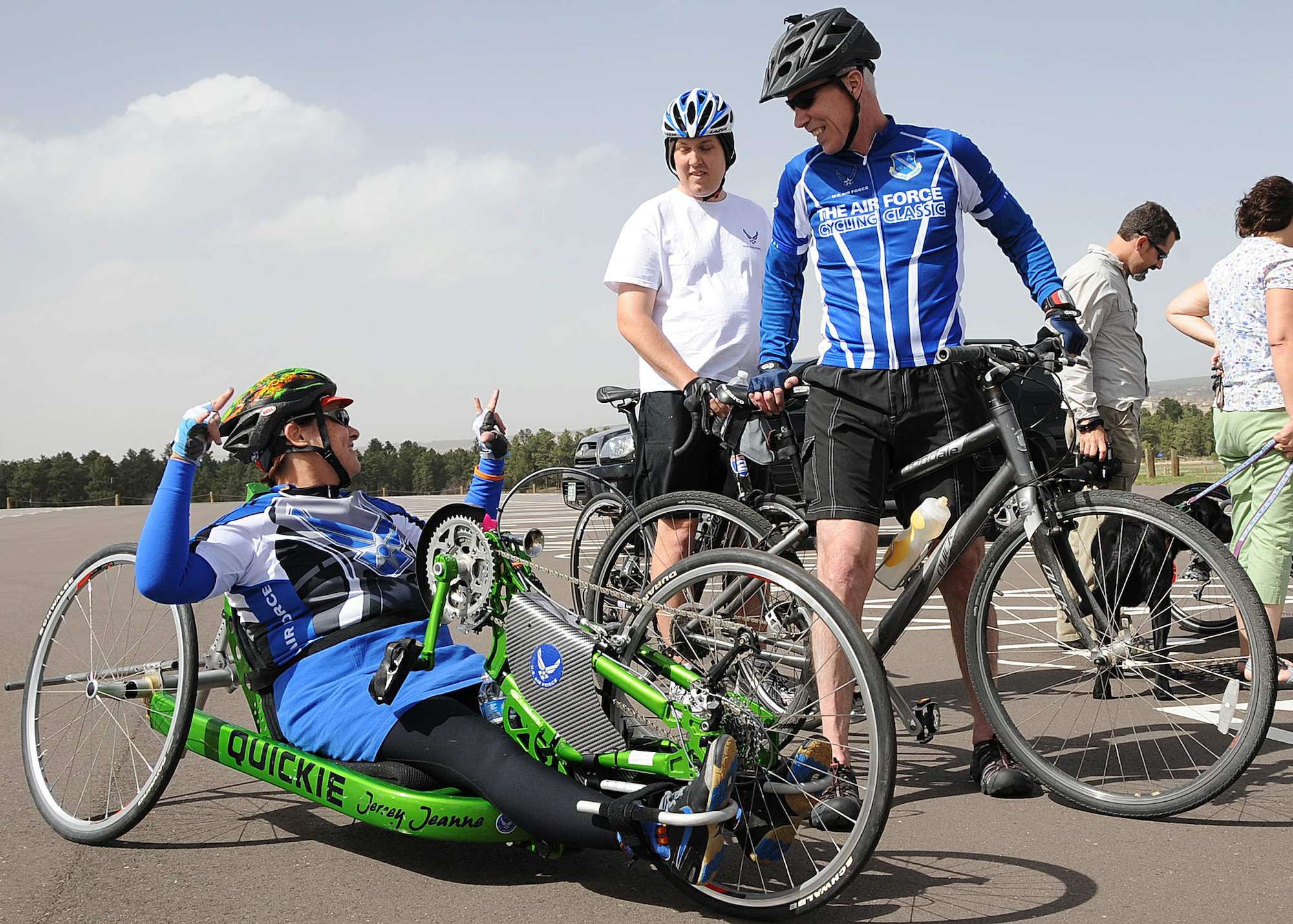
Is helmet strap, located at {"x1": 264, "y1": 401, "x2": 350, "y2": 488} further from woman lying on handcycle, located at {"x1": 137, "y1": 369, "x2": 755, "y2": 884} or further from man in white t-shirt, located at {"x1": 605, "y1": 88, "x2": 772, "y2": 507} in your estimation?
man in white t-shirt, located at {"x1": 605, "y1": 88, "x2": 772, "y2": 507}

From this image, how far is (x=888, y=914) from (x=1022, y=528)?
1.31 m

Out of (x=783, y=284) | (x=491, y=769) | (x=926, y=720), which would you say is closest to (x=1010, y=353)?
(x=783, y=284)

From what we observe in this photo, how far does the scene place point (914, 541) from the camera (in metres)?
3.82

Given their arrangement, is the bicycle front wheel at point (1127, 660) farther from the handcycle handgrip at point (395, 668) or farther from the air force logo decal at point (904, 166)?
the handcycle handgrip at point (395, 668)

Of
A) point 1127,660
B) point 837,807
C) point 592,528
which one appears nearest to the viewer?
point 837,807

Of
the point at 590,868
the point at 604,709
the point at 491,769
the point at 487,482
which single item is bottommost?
the point at 590,868

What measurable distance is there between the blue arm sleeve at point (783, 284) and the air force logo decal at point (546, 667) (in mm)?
1629

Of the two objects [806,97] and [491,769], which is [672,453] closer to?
[806,97]

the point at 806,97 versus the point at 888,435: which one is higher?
the point at 806,97

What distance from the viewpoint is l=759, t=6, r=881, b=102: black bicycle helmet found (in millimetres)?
3752

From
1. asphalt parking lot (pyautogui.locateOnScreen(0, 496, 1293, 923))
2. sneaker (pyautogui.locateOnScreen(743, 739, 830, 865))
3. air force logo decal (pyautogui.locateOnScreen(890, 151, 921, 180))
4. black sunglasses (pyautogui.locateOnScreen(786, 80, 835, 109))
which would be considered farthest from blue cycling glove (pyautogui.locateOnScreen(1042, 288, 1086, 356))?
sneaker (pyautogui.locateOnScreen(743, 739, 830, 865))

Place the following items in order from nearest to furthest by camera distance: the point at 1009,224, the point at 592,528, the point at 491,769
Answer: the point at 491,769, the point at 1009,224, the point at 592,528

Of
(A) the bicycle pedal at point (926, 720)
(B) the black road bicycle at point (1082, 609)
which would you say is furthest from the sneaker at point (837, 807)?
(A) the bicycle pedal at point (926, 720)

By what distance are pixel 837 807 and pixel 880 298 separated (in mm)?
1743
